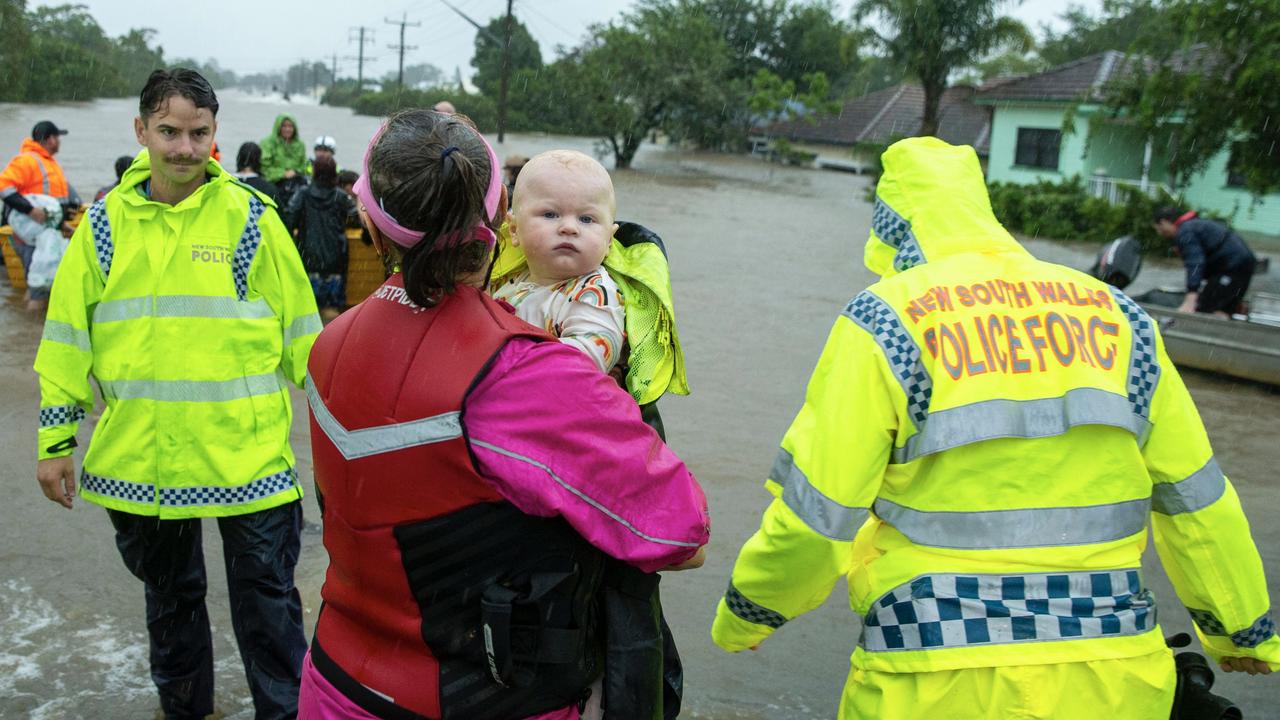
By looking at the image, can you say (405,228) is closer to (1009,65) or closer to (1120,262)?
(1120,262)

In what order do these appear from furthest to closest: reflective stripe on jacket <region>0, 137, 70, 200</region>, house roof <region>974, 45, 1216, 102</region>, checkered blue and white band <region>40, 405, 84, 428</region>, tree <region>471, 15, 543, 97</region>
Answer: tree <region>471, 15, 543, 97</region>
house roof <region>974, 45, 1216, 102</region>
reflective stripe on jacket <region>0, 137, 70, 200</region>
checkered blue and white band <region>40, 405, 84, 428</region>

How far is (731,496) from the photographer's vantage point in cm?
634

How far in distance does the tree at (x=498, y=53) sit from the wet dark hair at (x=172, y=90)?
205ft

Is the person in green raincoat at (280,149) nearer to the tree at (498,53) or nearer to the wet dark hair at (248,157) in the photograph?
the wet dark hair at (248,157)

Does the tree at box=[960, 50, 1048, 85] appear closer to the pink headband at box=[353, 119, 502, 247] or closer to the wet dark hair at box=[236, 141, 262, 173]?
the wet dark hair at box=[236, 141, 262, 173]

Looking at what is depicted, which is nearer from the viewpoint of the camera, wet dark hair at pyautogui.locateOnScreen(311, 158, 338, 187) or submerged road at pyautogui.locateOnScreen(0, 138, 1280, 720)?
submerged road at pyautogui.locateOnScreen(0, 138, 1280, 720)

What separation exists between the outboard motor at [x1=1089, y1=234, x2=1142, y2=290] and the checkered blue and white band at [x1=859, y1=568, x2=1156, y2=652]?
758cm

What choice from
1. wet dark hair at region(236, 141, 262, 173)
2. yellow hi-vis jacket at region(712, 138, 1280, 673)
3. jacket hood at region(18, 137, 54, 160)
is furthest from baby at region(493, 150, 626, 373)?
jacket hood at region(18, 137, 54, 160)

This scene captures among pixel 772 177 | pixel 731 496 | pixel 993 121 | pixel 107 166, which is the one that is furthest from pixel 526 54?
pixel 731 496

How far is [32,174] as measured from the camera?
1077 cm

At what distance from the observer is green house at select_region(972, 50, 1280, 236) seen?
26.8 metres

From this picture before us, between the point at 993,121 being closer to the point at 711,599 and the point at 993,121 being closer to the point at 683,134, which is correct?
the point at 683,134

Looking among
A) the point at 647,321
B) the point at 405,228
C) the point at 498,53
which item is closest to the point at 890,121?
the point at 498,53

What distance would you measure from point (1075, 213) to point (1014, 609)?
81.8ft
